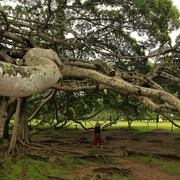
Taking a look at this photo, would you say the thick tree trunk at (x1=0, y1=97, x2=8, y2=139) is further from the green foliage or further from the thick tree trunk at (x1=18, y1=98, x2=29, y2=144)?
the green foliage

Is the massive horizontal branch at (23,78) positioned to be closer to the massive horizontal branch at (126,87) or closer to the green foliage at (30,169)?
the massive horizontal branch at (126,87)

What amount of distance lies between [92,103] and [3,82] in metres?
16.6

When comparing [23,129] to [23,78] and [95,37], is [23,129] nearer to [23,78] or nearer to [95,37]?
[95,37]

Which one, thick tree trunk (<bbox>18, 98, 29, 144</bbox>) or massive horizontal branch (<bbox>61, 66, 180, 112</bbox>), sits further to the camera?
thick tree trunk (<bbox>18, 98, 29, 144</bbox>)

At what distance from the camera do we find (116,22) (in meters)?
12.4

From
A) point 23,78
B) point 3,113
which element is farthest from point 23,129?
point 23,78

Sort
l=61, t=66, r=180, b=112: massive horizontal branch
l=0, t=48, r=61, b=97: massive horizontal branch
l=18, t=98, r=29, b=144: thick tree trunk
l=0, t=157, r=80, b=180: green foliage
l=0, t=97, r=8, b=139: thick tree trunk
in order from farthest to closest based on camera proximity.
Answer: l=0, t=97, r=8, b=139: thick tree trunk, l=18, t=98, r=29, b=144: thick tree trunk, l=0, t=157, r=80, b=180: green foliage, l=61, t=66, r=180, b=112: massive horizontal branch, l=0, t=48, r=61, b=97: massive horizontal branch

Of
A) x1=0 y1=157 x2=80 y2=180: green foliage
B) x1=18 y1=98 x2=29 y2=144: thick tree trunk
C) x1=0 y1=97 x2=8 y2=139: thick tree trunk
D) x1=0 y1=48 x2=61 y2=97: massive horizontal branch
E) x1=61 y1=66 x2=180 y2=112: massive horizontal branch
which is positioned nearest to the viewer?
x1=0 y1=48 x2=61 y2=97: massive horizontal branch

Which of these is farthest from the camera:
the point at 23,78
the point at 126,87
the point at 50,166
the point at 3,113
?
the point at 3,113

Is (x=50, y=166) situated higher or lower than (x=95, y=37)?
lower

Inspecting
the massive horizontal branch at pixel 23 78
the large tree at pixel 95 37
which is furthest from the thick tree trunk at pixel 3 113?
the massive horizontal branch at pixel 23 78

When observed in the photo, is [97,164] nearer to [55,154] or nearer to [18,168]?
[55,154]

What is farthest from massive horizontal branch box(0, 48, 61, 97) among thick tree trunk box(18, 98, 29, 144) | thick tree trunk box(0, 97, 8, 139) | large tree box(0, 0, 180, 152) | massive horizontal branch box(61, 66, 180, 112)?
thick tree trunk box(0, 97, 8, 139)

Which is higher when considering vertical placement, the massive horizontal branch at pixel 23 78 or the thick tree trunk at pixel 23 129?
the massive horizontal branch at pixel 23 78
